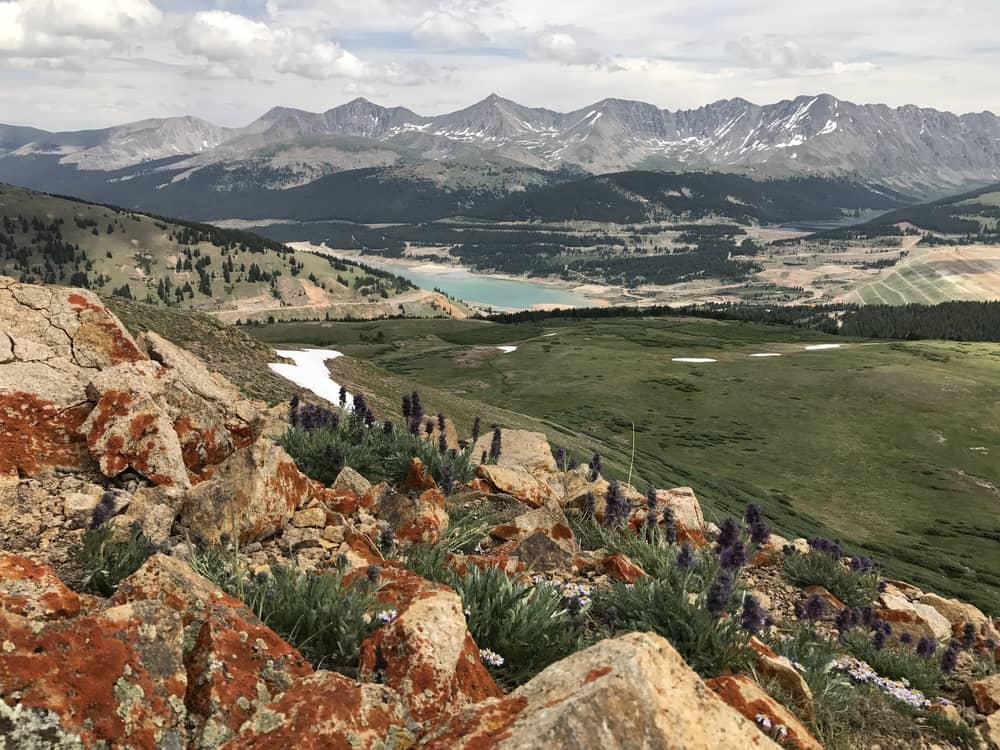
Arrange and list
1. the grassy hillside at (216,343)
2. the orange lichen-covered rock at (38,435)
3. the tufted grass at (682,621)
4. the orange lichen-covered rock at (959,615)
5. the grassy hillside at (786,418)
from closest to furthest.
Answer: the tufted grass at (682,621)
the orange lichen-covered rock at (38,435)
the orange lichen-covered rock at (959,615)
the grassy hillside at (216,343)
the grassy hillside at (786,418)

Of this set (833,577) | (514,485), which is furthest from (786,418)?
(514,485)

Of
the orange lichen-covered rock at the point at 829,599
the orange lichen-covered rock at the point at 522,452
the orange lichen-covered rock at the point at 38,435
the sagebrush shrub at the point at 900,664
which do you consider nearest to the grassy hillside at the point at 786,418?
the orange lichen-covered rock at the point at 522,452

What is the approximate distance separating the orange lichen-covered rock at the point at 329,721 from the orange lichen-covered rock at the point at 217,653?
1.15 ft

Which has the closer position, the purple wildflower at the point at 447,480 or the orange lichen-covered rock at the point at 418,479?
the purple wildflower at the point at 447,480

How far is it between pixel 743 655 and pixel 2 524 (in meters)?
8.91

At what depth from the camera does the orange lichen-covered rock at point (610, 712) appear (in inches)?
141

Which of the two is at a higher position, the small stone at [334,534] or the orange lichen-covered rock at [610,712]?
the orange lichen-covered rock at [610,712]

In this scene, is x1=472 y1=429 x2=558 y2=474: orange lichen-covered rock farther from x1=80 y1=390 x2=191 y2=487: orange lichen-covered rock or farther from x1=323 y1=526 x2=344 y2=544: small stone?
x1=80 y1=390 x2=191 y2=487: orange lichen-covered rock

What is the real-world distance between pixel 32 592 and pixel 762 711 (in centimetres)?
627

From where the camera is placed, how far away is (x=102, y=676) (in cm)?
397

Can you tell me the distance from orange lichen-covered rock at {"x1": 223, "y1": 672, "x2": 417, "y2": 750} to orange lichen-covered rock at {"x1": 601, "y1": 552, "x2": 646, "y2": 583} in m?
5.52

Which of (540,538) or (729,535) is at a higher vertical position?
(729,535)

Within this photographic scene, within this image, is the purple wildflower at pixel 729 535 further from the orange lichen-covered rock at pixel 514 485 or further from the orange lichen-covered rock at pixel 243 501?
the orange lichen-covered rock at pixel 514 485

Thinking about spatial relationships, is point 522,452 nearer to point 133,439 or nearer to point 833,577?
point 833,577
